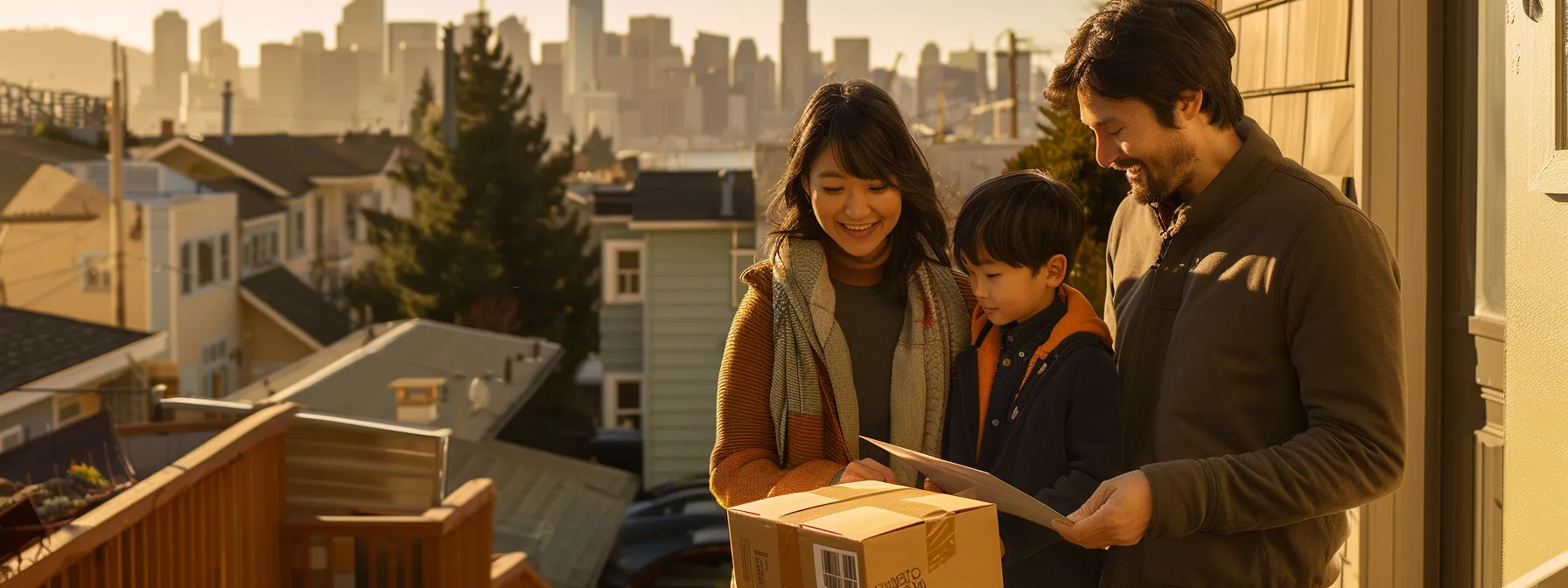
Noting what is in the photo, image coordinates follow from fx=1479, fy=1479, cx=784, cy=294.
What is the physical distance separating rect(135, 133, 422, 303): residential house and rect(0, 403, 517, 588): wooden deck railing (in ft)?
101

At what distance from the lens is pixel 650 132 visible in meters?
75.0

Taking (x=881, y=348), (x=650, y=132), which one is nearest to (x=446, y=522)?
(x=881, y=348)

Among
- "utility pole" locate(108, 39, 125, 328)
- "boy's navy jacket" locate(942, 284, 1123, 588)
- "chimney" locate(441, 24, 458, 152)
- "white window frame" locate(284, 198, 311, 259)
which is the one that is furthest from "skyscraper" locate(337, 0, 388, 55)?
"boy's navy jacket" locate(942, 284, 1123, 588)

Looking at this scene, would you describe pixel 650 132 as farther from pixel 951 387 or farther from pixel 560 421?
pixel 951 387

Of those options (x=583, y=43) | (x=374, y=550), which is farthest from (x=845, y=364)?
(x=583, y=43)

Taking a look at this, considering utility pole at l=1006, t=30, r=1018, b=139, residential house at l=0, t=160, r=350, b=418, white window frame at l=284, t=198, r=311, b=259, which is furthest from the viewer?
white window frame at l=284, t=198, r=311, b=259

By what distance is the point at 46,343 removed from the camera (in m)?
16.5

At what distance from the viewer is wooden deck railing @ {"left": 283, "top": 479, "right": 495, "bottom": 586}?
5969 mm

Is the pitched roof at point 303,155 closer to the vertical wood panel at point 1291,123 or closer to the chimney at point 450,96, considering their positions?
the chimney at point 450,96

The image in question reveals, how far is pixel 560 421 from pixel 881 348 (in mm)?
28103

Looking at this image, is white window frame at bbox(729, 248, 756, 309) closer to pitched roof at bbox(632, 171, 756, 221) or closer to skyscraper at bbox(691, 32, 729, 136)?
pitched roof at bbox(632, 171, 756, 221)

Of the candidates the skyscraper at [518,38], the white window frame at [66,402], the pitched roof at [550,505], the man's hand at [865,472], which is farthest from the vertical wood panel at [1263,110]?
the skyscraper at [518,38]

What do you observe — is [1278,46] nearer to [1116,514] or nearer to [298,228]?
[1116,514]

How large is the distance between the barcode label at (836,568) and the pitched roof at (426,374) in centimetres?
1057
